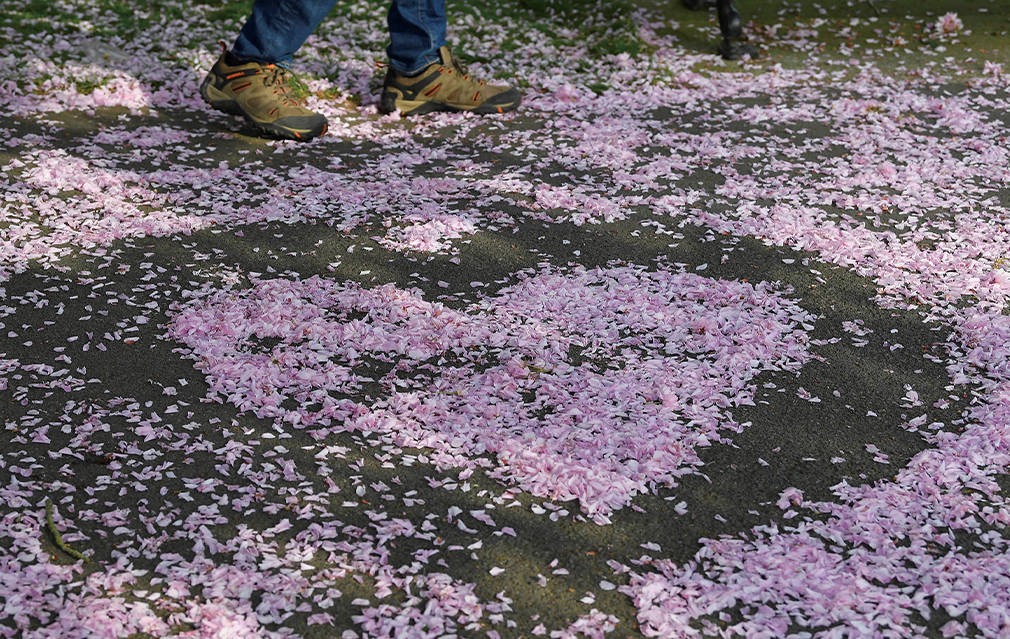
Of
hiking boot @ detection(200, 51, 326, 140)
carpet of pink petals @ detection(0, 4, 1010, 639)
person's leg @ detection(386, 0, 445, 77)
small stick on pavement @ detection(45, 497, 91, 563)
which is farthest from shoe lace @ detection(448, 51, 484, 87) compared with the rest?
small stick on pavement @ detection(45, 497, 91, 563)

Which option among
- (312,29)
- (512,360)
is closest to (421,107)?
(312,29)

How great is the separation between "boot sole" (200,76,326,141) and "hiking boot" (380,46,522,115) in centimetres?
72

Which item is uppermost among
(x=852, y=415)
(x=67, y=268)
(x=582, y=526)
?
(x=852, y=415)

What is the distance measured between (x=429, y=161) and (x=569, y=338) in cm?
221

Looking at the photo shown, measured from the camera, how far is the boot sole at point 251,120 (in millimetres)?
5305

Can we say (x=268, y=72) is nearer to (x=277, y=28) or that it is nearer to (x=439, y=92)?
(x=277, y=28)

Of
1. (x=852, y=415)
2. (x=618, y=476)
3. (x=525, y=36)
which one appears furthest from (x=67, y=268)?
(x=525, y=36)

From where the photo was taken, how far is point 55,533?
2.26 meters

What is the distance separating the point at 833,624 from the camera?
2.08 metres

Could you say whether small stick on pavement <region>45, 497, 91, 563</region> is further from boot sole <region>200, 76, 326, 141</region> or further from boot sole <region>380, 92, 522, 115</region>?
boot sole <region>380, 92, 522, 115</region>

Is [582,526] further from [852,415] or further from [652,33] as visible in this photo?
[652,33]

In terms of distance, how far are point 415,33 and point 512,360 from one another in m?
3.40

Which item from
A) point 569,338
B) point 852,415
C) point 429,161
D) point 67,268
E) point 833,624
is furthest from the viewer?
point 429,161

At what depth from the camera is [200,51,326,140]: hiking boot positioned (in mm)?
5328
